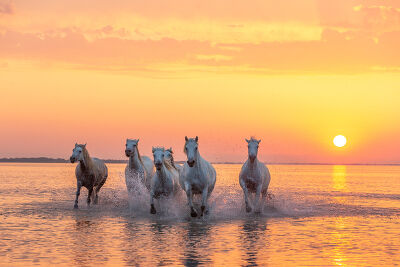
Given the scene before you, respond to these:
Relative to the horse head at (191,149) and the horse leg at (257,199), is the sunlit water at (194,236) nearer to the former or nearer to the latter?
the horse leg at (257,199)

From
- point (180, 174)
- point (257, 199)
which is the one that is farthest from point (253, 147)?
point (180, 174)

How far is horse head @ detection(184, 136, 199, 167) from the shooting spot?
1677cm

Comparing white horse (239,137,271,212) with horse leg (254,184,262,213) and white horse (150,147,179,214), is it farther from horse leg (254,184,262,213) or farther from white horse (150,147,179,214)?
white horse (150,147,179,214)

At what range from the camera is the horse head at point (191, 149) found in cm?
1677

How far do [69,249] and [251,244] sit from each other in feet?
12.4

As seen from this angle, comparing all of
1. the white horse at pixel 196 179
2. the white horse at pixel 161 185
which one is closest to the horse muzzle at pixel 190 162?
the white horse at pixel 196 179

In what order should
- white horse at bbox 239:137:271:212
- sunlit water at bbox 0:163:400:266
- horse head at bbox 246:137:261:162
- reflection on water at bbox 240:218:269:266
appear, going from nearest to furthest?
sunlit water at bbox 0:163:400:266, reflection on water at bbox 240:218:269:266, horse head at bbox 246:137:261:162, white horse at bbox 239:137:271:212

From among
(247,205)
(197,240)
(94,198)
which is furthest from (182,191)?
(197,240)

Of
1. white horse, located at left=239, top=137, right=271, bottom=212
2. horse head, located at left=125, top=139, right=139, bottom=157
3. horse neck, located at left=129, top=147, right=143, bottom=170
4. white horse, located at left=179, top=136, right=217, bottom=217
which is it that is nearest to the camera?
white horse, located at left=179, top=136, right=217, bottom=217

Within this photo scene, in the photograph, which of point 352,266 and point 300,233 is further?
point 300,233

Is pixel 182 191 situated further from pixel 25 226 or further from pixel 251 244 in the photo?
pixel 251 244

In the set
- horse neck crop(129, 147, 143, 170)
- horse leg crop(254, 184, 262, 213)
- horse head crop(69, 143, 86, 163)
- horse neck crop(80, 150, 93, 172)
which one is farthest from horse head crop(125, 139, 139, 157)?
horse leg crop(254, 184, 262, 213)

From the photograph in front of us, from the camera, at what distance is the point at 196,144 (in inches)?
→ 674

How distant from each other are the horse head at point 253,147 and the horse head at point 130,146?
14.3 ft
